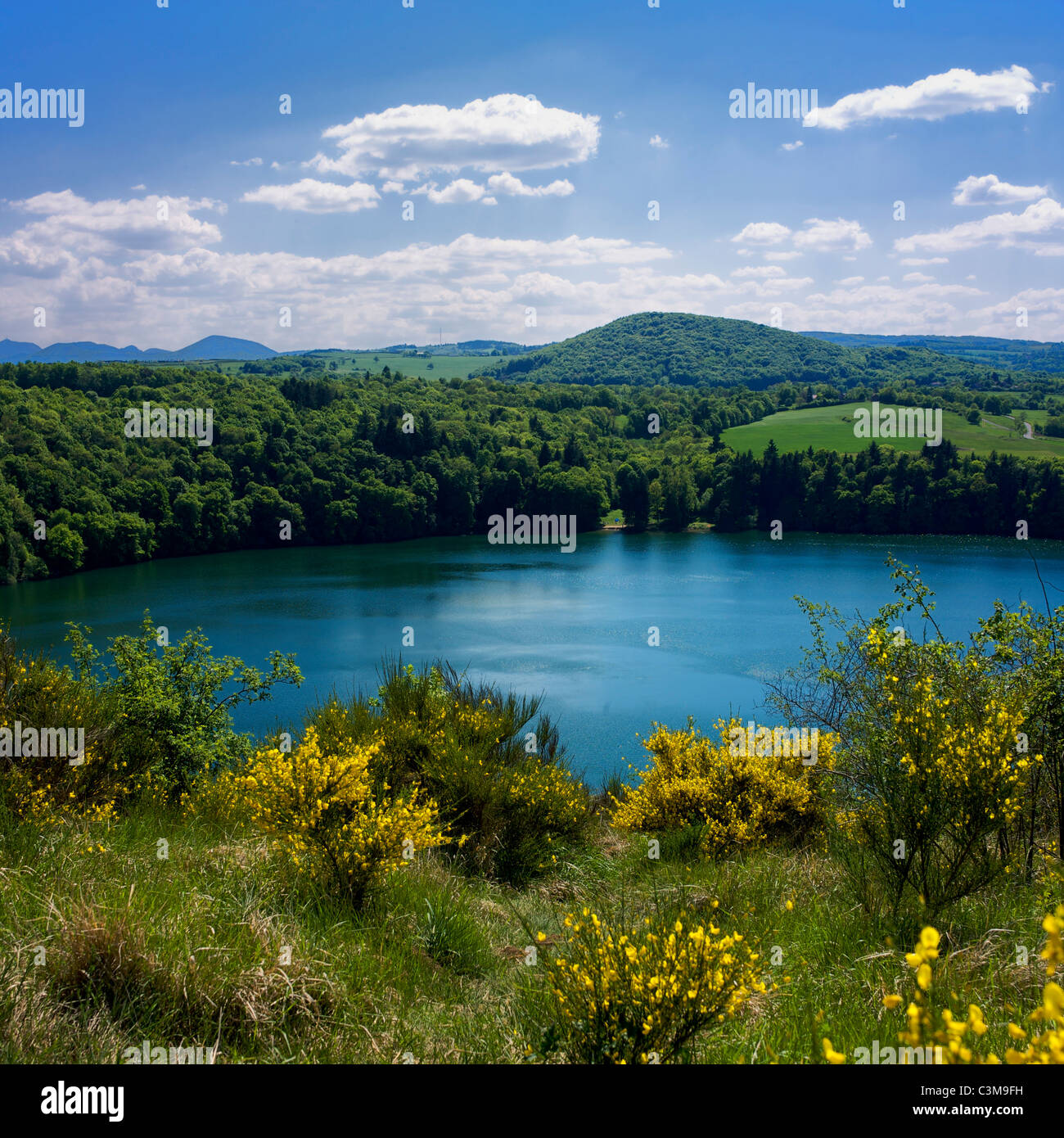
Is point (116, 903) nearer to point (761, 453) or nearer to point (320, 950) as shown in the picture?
point (320, 950)

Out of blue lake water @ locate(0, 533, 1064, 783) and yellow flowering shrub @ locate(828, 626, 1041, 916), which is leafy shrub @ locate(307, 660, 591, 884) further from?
blue lake water @ locate(0, 533, 1064, 783)

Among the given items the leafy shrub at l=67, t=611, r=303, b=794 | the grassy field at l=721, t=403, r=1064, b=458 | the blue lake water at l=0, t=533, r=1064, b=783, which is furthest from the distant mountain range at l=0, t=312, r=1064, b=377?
the leafy shrub at l=67, t=611, r=303, b=794

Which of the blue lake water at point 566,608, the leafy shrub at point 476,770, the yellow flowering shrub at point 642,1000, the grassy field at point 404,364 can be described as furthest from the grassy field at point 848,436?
the yellow flowering shrub at point 642,1000

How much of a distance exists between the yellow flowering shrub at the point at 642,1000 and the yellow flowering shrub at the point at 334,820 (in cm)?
179

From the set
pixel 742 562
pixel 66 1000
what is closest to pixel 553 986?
pixel 66 1000

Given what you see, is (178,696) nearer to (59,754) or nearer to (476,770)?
(59,754)

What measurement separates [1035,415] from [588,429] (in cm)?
4582

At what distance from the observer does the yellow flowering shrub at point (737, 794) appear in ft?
24.3

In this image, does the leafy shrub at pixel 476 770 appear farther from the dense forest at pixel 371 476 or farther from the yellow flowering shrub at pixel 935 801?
the dense forest at pixel 371 476

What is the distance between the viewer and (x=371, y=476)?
231ft

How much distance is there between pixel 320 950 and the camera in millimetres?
3355

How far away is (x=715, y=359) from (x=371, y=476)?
9210cm

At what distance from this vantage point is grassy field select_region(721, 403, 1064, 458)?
232ft

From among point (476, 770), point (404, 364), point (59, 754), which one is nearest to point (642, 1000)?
point (476, 770)
